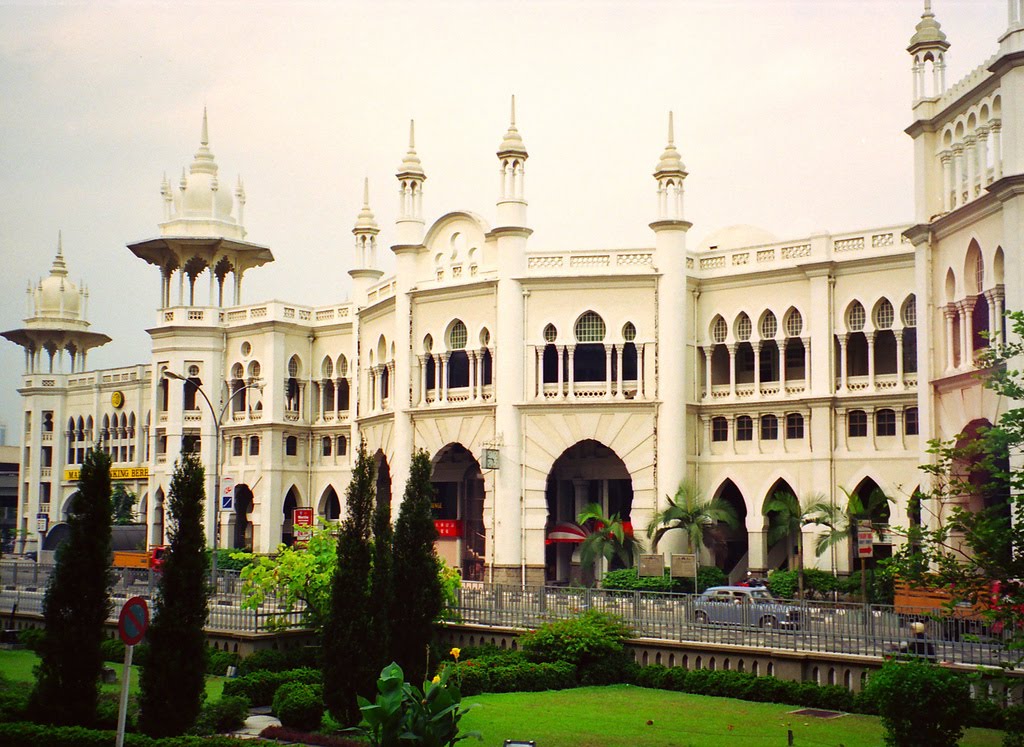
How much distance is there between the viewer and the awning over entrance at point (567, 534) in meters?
43.6

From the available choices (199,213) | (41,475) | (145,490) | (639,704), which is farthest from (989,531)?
(41,475)

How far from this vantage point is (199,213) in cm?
5725

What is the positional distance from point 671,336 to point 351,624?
23.7 m

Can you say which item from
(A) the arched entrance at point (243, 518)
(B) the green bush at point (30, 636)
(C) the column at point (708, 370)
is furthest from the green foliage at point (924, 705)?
(A) the arched entrance at point (243, 518)

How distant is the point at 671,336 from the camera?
133ft

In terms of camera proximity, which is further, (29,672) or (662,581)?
(662,581)

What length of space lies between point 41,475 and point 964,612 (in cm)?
5849

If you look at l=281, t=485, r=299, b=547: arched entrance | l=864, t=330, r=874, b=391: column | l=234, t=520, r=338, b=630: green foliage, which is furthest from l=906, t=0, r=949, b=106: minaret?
l=281, t=485, r=299, b=547: arched entrance

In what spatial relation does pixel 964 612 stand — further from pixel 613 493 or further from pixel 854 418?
pixel 613 493

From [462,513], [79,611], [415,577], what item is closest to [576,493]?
[462,513]

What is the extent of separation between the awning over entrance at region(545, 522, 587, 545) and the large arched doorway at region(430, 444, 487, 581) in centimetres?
390

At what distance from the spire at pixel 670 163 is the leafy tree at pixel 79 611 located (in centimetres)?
2670

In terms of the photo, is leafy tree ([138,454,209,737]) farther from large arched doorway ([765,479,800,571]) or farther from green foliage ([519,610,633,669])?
large arched doorway ([765,479,800,571])

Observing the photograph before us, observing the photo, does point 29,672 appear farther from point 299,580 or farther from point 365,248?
point 365,248
